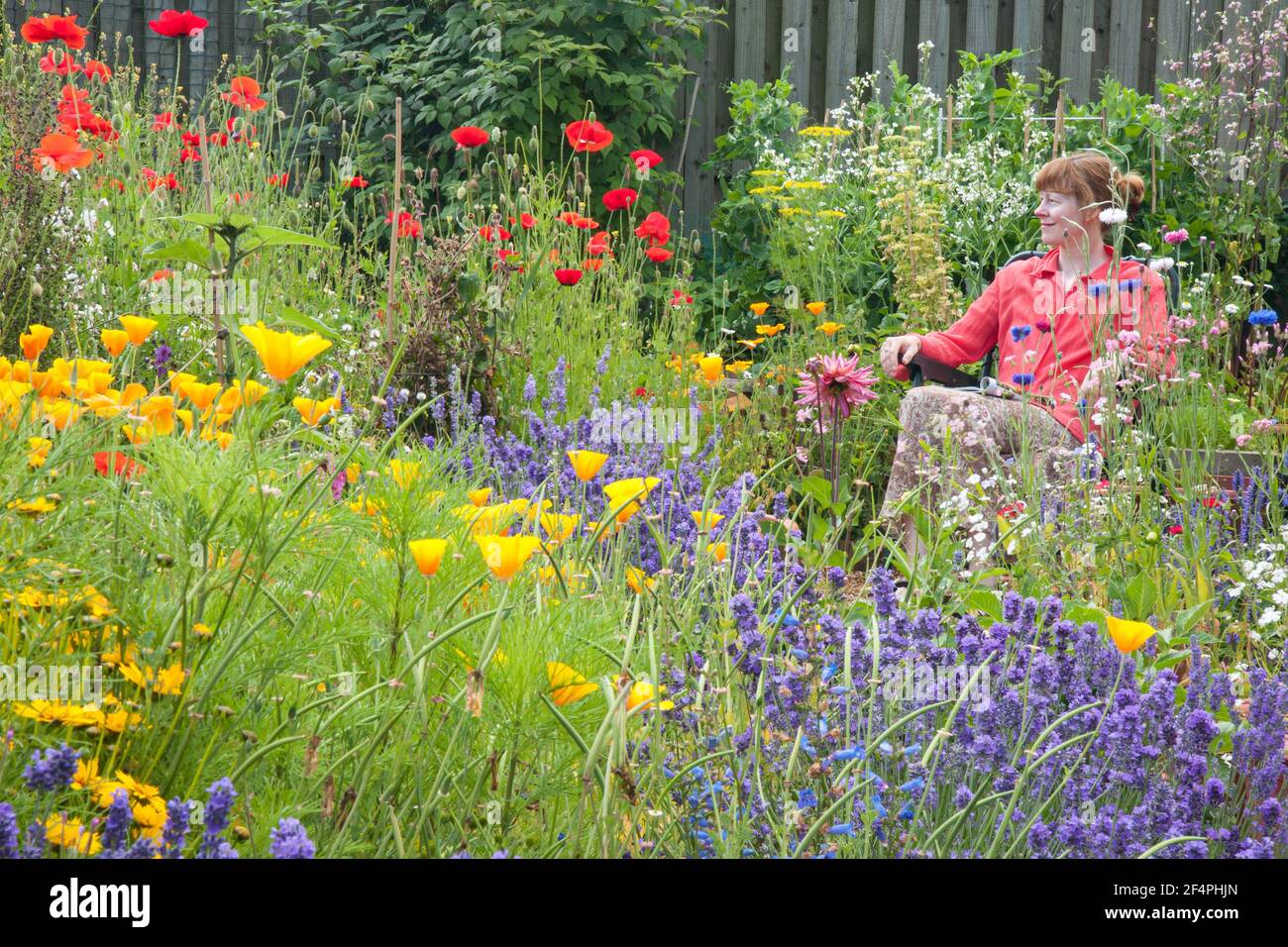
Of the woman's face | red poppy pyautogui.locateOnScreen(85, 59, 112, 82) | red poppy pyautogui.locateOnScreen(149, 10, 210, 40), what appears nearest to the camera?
red poppy pyautogui.locateOnScreen(149, 10, 210, 40)

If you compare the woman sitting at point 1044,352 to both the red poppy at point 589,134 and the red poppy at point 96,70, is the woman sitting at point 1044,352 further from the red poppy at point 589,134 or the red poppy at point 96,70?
the red poppy at point 96,70

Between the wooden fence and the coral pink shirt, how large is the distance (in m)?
2.68

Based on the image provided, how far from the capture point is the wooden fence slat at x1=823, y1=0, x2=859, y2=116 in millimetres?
6605

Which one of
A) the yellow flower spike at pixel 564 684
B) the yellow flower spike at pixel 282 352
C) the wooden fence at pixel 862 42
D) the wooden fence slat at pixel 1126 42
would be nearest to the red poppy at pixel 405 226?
the wooden fence at pixel 862 42

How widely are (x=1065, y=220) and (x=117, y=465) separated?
2877mm

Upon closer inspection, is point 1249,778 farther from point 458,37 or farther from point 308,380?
point 458,37

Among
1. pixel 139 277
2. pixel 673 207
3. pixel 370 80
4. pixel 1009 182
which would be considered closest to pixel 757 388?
pixel 1009 182

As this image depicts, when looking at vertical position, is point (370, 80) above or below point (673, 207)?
above

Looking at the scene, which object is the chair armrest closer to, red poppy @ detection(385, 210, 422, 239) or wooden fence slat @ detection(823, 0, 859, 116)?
red poppy @ detection(385, 210, 422, 239)

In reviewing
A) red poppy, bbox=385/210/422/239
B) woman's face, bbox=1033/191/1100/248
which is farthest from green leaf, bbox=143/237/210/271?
woman's face, bbox=1033/191/1100/248

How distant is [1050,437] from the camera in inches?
135

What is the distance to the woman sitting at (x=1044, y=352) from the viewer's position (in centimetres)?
308
